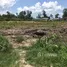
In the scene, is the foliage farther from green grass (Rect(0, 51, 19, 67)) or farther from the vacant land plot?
green grass (Rect(0, 51, 19, 67))

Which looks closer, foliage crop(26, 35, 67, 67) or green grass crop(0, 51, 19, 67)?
green grass crop(0, 51, 19, 67)

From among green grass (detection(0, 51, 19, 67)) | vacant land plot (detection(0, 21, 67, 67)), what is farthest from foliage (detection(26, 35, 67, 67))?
green grass (detection(0, 51, 19, 67))

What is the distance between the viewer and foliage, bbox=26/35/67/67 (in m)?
7.47

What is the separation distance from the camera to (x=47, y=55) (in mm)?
8039

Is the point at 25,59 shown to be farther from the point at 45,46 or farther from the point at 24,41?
the point at 24,41

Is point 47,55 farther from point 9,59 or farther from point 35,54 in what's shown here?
point 9,59

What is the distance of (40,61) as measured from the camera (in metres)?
7.59

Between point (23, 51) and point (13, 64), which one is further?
point (23, 51)

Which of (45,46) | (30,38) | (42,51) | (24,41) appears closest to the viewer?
(42,51)

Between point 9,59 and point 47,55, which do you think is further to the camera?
point 47,55

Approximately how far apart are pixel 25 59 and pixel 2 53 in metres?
1.15

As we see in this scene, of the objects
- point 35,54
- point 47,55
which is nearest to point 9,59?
point 35,54

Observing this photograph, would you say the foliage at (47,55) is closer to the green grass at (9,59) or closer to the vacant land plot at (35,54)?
the vacant land plot at (35,54)

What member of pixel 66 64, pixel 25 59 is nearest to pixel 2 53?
pixel 25 59
